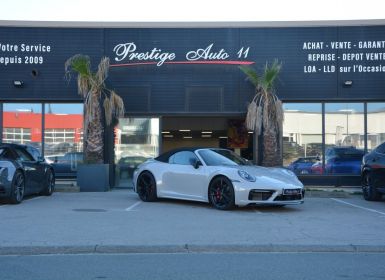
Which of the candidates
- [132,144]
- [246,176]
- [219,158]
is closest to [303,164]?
[132,144]

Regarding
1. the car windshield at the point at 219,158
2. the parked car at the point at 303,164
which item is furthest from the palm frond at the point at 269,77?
the car windshield at the point at 219,158

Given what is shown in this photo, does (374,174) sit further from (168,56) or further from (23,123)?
(23,123)

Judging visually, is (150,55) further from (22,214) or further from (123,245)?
(123,245)

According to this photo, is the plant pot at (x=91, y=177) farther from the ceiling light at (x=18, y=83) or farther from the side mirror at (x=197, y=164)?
the side mirror at (x=197, y=164)

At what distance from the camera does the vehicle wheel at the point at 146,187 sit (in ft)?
45.9

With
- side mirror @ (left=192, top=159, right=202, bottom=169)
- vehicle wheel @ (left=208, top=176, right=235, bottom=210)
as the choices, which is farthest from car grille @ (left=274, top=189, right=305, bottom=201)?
side mirror @ (left=192, top=159, right=202, bottom=169)

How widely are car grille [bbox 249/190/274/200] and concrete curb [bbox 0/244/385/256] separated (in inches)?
140

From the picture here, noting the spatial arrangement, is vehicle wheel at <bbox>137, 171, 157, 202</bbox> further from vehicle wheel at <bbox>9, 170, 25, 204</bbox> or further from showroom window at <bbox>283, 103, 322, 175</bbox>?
showroom window at <bbox>283, 103, 322, 175</bbox>

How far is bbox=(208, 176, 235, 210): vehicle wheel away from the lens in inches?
480

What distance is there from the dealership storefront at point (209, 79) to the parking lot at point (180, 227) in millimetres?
4321

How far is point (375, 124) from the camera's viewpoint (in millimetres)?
18469

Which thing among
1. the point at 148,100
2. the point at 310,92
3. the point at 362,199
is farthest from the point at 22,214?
the point at 310,92

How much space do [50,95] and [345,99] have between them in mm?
9205

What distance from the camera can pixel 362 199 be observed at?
15.7 meters
